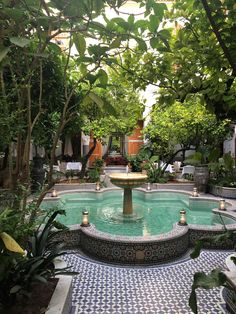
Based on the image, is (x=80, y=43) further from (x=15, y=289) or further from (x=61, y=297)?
(x=61, y=297)

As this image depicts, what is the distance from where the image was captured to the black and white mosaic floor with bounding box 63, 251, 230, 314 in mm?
3053

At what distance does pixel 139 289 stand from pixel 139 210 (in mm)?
4330

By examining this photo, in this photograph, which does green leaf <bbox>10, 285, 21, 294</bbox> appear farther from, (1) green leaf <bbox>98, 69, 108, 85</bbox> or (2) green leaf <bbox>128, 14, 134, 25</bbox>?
(2) green leaf <bbox>128, 14, 134, 25</bbox>

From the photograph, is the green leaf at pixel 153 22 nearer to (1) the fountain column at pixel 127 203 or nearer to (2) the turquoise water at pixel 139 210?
(2) the turquoise water at pixel 139 210

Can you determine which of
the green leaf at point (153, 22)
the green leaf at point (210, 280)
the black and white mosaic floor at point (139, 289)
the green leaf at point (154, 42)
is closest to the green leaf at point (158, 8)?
the green leaf at point (153, 22)

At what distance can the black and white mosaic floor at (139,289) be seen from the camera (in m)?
3.05

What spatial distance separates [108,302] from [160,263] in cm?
149

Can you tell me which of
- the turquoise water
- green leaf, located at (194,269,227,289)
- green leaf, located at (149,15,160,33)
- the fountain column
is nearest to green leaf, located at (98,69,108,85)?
green leaf, located at (149,15,160,33)

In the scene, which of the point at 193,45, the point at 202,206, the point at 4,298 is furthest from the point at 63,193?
the point at 193,45

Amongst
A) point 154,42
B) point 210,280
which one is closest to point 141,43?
point 154,42

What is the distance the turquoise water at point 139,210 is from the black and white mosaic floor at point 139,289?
4.79 feet

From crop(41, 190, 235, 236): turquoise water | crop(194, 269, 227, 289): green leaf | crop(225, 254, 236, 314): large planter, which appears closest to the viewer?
crop(194, 269, 227, 289): green leaf

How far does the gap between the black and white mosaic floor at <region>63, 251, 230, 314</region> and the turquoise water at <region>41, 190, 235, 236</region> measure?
1.46m

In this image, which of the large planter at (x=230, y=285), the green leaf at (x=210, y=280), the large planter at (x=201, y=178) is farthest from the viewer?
the large planter at (x=201, y=178)
